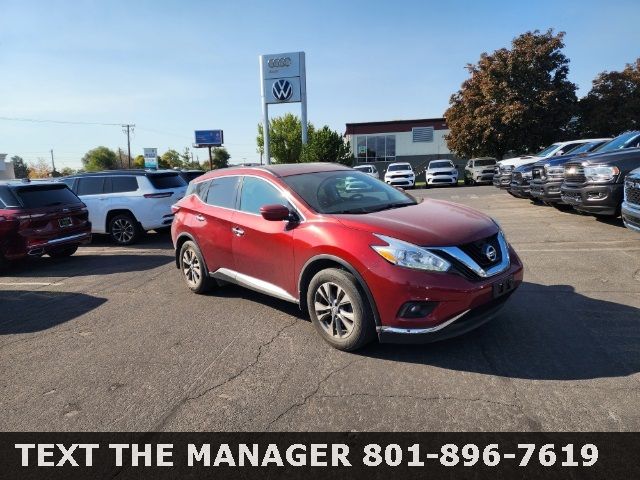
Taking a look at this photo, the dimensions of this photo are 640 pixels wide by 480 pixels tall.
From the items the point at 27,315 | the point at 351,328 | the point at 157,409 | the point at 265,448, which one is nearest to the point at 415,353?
the point at 351,328

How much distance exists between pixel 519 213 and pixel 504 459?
417 inches

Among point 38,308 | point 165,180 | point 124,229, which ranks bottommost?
point 38,308

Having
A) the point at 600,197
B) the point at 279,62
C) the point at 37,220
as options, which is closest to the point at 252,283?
the point at 37,220

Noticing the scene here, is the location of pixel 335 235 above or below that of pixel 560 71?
below

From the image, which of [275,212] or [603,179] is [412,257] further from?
[603,179]

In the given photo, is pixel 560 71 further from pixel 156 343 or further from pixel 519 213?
pixel 156 343

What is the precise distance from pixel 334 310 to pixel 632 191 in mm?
5190

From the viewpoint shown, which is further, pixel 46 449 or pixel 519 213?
pixel 519 213

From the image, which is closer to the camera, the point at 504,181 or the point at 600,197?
the point at 600,197

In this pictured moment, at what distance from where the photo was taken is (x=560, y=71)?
2952cm

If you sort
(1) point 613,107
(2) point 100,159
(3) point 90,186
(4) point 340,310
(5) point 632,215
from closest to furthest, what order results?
(4) point 340,310 < (5) point 632,215 < (3) point 90,186 < (1) point 613,107 < (2) point 100,159

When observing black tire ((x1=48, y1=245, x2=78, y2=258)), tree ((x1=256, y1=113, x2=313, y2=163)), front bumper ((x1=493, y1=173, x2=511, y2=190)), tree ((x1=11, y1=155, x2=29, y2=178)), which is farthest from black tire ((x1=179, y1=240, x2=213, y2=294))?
tree ((x1=11, y1=155, x2=29, y2=178))

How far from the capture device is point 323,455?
2623 mm

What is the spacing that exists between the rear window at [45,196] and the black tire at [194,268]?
391 centimetres
